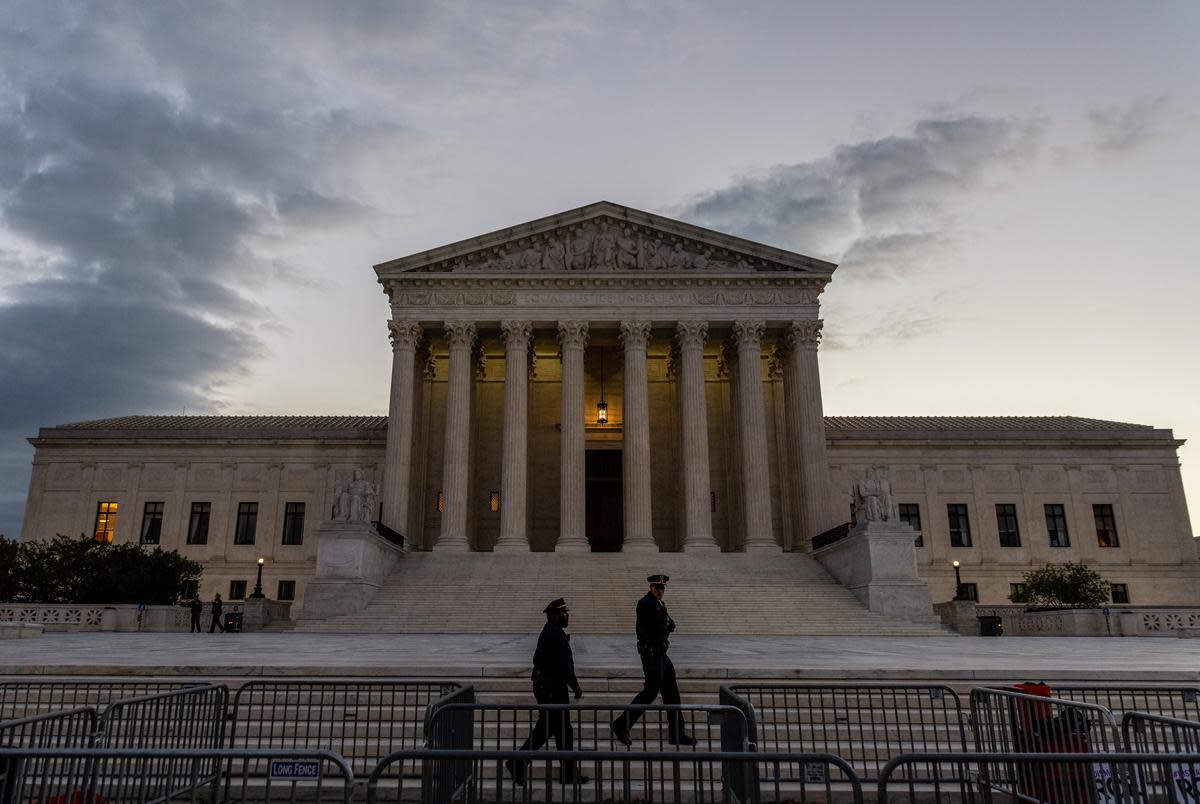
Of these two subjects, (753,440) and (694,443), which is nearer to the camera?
(694,443)

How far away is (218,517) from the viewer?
46.1 metres

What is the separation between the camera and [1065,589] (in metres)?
38.5

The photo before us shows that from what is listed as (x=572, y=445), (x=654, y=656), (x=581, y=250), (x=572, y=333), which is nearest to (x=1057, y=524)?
(x=572, y=445)

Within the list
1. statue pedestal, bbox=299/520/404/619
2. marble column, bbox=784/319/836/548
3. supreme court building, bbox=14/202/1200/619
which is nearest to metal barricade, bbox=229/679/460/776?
statue pedestal, bbox=299/520/404/619

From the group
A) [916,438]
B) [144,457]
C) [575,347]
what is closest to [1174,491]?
[916,438]

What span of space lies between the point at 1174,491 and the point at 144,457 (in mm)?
59149

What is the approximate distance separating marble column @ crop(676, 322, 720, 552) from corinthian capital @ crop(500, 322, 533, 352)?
725cm

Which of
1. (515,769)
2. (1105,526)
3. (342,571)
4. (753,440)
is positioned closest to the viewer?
(515,769)

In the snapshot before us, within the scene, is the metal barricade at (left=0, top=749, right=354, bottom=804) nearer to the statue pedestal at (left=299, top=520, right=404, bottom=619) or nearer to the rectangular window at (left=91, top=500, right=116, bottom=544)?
the statue pedestal at (left=299, top=520, right=404, bottom=619)

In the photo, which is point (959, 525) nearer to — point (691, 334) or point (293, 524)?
point (691, 334)

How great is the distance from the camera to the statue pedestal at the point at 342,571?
28016 millimetres

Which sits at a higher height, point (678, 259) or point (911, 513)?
point (678, 259)

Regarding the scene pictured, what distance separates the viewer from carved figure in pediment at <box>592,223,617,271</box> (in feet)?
130

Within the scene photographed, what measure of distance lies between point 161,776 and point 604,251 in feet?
114
